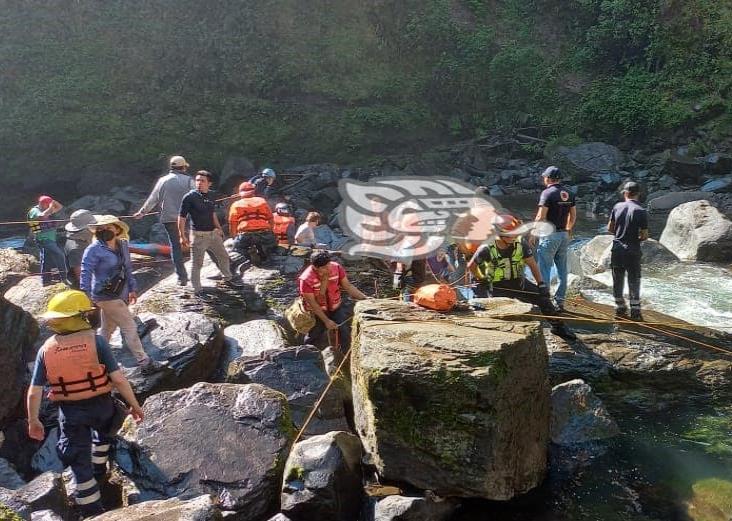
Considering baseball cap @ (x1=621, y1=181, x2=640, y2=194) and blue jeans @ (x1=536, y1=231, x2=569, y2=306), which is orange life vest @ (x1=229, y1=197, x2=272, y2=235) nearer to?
blue jeans @ (x1=536, y1=231, x2=569, y2=306)

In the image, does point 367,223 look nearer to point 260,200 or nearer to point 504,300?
point 260,200

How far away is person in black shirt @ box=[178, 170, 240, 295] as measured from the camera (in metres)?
7.06

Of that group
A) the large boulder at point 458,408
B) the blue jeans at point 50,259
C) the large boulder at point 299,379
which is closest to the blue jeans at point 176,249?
the blue jeans at point 50,259

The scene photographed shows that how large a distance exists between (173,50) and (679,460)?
82.9ft

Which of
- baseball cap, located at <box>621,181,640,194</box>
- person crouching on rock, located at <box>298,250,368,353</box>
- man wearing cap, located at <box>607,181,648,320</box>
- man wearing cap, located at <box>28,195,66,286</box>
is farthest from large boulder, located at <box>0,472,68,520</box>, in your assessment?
baseball cap, located at <box>621,181,640,194</box>

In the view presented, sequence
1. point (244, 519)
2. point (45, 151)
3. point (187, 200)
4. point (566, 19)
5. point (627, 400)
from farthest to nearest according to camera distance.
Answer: point (566, 19) → point (45, 151) → point (187, 200) → point (627, 400) → point (244, 519)

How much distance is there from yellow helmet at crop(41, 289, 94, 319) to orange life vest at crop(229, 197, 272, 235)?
4.76 meters

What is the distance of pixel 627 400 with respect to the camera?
5.83m

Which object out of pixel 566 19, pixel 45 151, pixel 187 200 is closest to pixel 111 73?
pixel 45 151

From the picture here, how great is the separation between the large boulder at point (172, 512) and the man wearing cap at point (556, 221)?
5047 millimetres

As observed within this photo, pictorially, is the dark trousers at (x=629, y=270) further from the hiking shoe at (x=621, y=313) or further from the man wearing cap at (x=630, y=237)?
the hiking shoe at (x=621, y=313)

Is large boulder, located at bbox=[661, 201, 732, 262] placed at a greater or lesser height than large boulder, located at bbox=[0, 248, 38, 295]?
greater

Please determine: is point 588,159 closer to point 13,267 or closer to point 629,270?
point 629,270

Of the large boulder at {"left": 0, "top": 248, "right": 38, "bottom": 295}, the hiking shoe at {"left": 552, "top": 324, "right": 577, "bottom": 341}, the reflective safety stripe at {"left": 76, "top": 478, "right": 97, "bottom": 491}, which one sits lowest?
the reflective safety stripe at {"left": 76, "top": 478, "right": 97, "bottom": 491}
